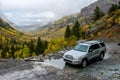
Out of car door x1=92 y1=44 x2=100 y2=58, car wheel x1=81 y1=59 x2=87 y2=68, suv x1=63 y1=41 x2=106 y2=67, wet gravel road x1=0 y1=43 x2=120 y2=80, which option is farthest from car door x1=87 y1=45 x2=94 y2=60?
wet gravel road x1=0 y1=43 x2=120 y2=80

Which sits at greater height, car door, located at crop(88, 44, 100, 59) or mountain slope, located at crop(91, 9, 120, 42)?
mountain slope, located at crop(91, 9, 120, 42)

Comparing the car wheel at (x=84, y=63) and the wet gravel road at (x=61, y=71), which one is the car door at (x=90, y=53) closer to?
the car wheel at (x=84, y=63)

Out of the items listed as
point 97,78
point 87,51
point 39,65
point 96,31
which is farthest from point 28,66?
point 96,31

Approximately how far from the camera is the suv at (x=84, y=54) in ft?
83.1

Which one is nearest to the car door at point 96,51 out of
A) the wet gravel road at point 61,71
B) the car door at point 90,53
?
the car door at point 90,53

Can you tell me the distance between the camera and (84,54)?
84.5 feet

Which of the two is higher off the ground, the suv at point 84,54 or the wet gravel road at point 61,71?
the suv at point 84,54

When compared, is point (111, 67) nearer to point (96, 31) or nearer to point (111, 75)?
point (111, 75)

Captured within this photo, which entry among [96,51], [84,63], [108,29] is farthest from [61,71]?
[108,29]

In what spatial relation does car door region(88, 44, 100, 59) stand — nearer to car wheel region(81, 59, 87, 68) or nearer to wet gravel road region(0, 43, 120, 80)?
car wheel region(81, 59, 87, 68)

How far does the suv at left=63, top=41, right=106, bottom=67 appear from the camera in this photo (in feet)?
83.1

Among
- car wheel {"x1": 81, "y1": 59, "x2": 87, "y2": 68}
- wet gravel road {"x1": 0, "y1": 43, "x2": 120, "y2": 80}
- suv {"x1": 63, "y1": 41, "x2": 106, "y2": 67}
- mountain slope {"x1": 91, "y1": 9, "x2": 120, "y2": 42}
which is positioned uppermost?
mountain slope {"x1": 91, "y1": 9, "x2": 120, "y2": 42}

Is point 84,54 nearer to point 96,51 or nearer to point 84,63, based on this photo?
point 84,63

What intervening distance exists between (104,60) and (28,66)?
11092mm
